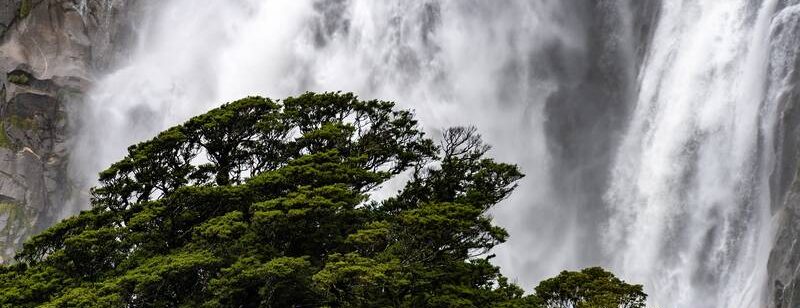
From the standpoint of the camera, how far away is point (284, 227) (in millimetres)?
21172

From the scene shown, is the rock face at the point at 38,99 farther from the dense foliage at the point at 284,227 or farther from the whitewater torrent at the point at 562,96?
the dense foliage at the point at 284,227

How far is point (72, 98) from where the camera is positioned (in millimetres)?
60938

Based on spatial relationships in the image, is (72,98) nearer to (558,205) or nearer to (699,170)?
(558,205)

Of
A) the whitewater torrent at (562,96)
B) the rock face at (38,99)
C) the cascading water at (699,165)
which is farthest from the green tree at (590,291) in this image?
the rock face at (38,99)

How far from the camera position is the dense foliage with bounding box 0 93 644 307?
2041cm

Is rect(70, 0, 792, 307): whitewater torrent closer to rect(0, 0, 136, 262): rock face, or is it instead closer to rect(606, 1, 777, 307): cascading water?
rect(606, 1, 777, 307): cascading water

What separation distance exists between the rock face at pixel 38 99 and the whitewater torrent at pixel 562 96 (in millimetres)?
1746

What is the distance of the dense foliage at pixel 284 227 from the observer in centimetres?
2041

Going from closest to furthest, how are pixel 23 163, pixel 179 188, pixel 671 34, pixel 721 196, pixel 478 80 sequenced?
pixel 179 188
pixel 721 196
pixel 671 34
pixel 478 80
pixel 23 163

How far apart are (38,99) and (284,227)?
45.3 m

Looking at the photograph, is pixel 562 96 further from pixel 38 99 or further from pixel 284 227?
pixel 38 99

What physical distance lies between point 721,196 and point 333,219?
823 inches

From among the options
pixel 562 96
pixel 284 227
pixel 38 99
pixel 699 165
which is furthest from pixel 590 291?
pixel 38 99

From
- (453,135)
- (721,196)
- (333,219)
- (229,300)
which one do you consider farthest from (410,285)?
(721,196)
